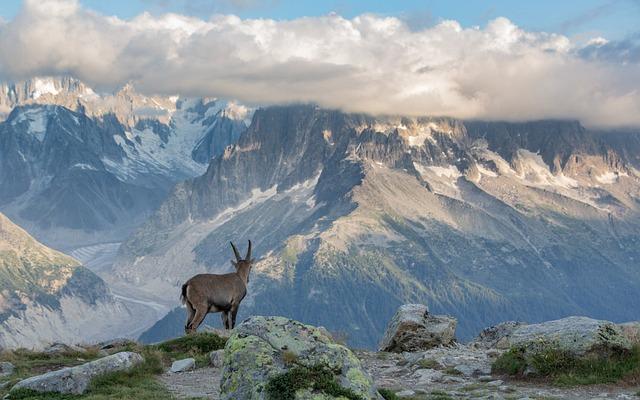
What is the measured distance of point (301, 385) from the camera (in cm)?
1909

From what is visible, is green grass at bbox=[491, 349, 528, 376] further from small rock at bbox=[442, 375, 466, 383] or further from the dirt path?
the dirt path

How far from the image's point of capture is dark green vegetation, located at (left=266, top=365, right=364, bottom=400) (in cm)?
1894

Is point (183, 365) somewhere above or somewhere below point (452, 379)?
above

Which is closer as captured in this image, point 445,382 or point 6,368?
point 445,382

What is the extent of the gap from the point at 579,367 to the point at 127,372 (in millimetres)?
17146

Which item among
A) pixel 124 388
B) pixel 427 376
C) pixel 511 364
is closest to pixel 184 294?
pixel 124 388

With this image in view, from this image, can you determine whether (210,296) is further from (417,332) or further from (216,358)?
(417,332)

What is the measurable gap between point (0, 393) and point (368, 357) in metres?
17.8

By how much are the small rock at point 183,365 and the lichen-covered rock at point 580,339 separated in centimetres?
1365

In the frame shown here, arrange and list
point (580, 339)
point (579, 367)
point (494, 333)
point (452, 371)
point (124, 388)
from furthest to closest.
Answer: point (494, 333) < point (452, 371) < point (580, 339) < point (579, 367) < point (124, 388)

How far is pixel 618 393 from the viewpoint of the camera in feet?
85.3

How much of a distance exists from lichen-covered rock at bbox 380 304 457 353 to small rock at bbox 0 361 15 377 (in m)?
19.7

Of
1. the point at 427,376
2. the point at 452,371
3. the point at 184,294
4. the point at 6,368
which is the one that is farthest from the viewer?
the point at 184,294

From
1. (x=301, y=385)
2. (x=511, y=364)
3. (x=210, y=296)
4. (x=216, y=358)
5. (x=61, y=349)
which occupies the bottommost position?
(x=61, y=349)
